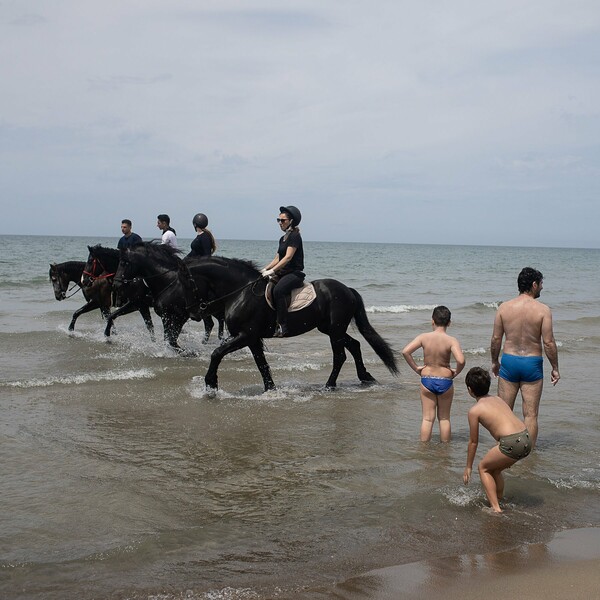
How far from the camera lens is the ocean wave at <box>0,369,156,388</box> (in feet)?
33.4

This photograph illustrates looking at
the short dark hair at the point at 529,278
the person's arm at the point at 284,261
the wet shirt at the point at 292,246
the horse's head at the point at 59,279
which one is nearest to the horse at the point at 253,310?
the person's arm at the point at 284,261

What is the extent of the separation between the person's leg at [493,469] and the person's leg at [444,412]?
1650 mm

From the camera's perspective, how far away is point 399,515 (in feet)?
18.1

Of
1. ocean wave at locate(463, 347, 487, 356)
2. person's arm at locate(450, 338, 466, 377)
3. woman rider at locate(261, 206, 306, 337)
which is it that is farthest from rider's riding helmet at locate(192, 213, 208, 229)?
person's arm at locate(450, 338, 466, 377)

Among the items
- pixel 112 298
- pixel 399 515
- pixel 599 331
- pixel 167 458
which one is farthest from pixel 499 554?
pixel 599 331

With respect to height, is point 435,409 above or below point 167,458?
above

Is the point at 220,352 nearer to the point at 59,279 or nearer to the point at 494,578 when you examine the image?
the point at 494,578

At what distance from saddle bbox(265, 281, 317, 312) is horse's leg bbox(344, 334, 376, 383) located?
1.13 metres

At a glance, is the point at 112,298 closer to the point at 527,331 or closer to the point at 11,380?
the point at 11,380

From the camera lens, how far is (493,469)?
558cm

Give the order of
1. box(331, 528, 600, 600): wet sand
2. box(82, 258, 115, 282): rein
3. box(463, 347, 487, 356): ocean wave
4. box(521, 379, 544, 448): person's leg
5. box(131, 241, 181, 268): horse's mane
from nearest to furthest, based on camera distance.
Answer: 1. box(331, 528, 600, 600): wet sand
2. box(521, 379, 544, 448): person's leg
3. box(131, 241, 181, 268): horse's mane
4. box(82, 258, 115, 282): rein
5. box(463, 347, 487, 356): ocean wave

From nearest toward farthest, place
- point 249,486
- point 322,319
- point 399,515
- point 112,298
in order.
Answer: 1. point 399,515
2. point 249,486
3. point 322,319
4. point 112,298

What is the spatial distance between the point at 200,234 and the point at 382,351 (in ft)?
15.0

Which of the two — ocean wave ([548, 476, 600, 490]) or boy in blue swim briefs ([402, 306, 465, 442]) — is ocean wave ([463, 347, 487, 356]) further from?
ocean wave ([548, 476, 600, 490])
